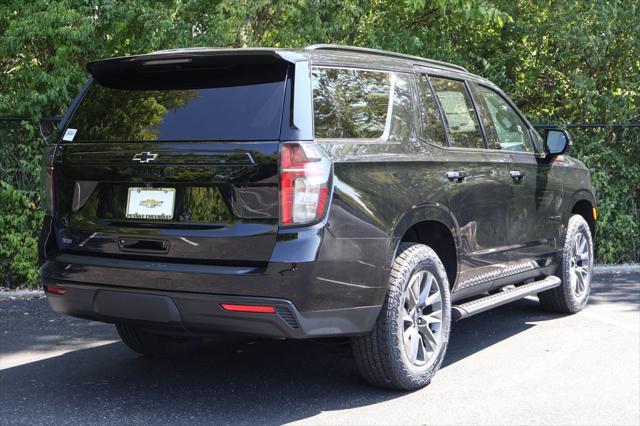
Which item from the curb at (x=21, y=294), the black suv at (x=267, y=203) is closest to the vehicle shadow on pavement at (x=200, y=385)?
the black suv at (x=267, y=203)

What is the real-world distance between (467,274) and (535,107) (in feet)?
20.7

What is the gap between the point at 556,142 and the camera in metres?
6.66

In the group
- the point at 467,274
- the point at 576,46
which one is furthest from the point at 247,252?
the point at 576,46

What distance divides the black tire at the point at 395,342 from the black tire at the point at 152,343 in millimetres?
Result: 1445

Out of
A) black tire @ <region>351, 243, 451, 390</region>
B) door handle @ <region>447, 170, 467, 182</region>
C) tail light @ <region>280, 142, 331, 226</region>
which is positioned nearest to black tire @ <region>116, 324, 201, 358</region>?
black tire @ <region>351, 243, 451, 390</region>

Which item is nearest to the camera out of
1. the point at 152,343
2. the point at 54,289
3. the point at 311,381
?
the point at 54,289

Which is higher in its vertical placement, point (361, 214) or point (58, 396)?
point (361, 214)

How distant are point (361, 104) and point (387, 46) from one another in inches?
232

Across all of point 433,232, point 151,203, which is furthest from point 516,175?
point 151,203

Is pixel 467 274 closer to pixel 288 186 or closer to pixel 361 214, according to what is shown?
pixel 361 214

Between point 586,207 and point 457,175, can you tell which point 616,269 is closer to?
point 586,207

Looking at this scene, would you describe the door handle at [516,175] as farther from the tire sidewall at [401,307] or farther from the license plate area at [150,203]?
the license plate area at [150,203]

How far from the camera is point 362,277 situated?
4434mm

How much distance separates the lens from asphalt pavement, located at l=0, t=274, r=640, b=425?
14.8 ft
